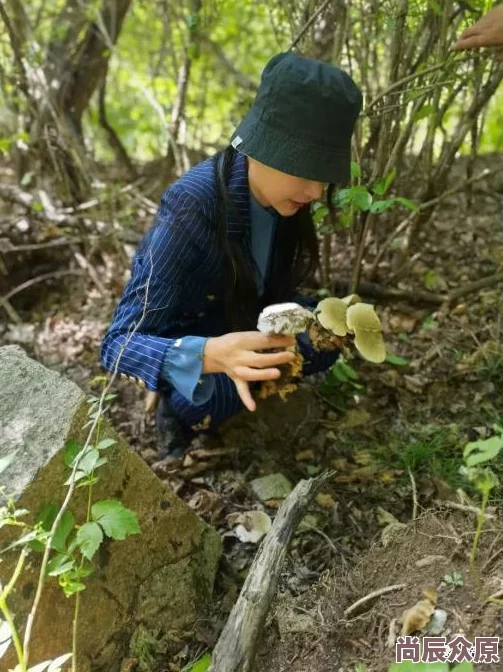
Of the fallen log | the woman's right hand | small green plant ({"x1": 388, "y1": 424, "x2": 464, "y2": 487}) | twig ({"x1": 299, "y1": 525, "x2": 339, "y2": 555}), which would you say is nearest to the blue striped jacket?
the woman's right hand

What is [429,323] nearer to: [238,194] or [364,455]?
[364,455]

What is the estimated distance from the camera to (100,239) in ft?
13.0

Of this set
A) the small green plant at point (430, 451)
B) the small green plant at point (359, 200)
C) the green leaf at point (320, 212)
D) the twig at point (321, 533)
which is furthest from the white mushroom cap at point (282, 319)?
the small green plant at point (430, 451)

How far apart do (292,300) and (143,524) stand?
140 cm

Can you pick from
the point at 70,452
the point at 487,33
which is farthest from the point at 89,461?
the point at 487,33

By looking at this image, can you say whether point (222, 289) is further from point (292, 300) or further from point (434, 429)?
point (434, 429)

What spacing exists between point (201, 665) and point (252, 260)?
5.14ft

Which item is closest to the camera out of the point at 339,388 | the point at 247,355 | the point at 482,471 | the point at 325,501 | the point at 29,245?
the point at 482,471

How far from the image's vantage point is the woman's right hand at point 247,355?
190 centimetres

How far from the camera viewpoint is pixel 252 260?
2.50 metres

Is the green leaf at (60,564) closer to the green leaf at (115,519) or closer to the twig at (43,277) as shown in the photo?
the green leaf at (115,519)

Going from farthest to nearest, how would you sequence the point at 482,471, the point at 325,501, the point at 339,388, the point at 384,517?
the point at 339,388 < the point at 325,501 < the point at 384,517 < the point at 482,471

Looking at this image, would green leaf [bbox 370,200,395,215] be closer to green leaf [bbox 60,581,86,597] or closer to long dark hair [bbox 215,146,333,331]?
long dark hair [bbox 215,146,333,331]

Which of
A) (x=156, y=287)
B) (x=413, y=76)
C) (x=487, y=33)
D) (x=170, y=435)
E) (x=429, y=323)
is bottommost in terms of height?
(x=170, y=435)
